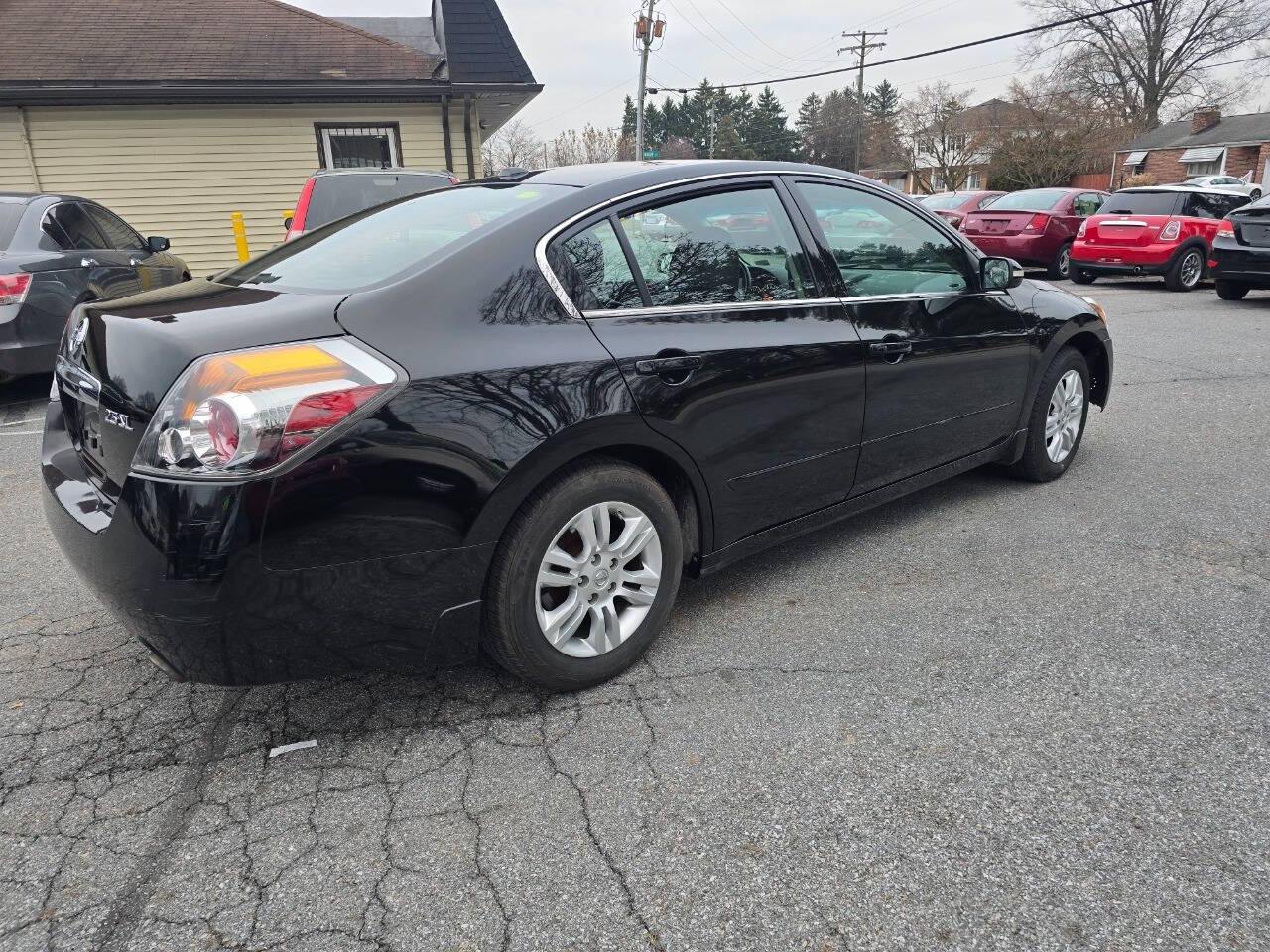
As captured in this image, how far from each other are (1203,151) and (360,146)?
136 ft

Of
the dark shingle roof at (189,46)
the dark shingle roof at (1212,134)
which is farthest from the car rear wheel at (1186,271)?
the dark shingle roof at (1212,134)

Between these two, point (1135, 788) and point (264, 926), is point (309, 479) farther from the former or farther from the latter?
point (1135, 788)

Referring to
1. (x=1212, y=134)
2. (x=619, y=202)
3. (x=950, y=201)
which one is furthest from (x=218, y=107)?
(x=1212, y=134)

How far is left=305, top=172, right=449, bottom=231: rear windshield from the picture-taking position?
8906mm

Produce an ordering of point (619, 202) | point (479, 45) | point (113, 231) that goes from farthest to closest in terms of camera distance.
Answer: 1. point (479, 45)
2. point (113, 231)
3. point (619, 202)

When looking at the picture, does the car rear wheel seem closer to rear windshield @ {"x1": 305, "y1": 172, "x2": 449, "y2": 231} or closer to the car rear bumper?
rear windshield @ {"x1": 305, "y1": 172, "x2": 449, "y2": 231}

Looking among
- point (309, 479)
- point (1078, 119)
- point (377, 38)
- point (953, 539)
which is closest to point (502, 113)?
point (377, 38)

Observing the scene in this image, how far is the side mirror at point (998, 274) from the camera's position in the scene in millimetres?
3914

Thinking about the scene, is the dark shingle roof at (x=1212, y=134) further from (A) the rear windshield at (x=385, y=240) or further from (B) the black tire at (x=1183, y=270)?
(A) the rear windshield at (x=385, y=240)

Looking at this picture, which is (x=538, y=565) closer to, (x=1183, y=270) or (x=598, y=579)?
(x=598, y=579)

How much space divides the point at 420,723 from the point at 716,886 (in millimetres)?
1010

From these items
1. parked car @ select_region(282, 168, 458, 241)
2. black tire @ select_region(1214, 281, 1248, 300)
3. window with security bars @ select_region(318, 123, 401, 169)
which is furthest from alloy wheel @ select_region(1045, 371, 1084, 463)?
window with security bars @ select_region(318, 123, 401, 169)

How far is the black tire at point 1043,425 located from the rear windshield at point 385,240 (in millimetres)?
2678

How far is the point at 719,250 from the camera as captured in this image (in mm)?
2980
